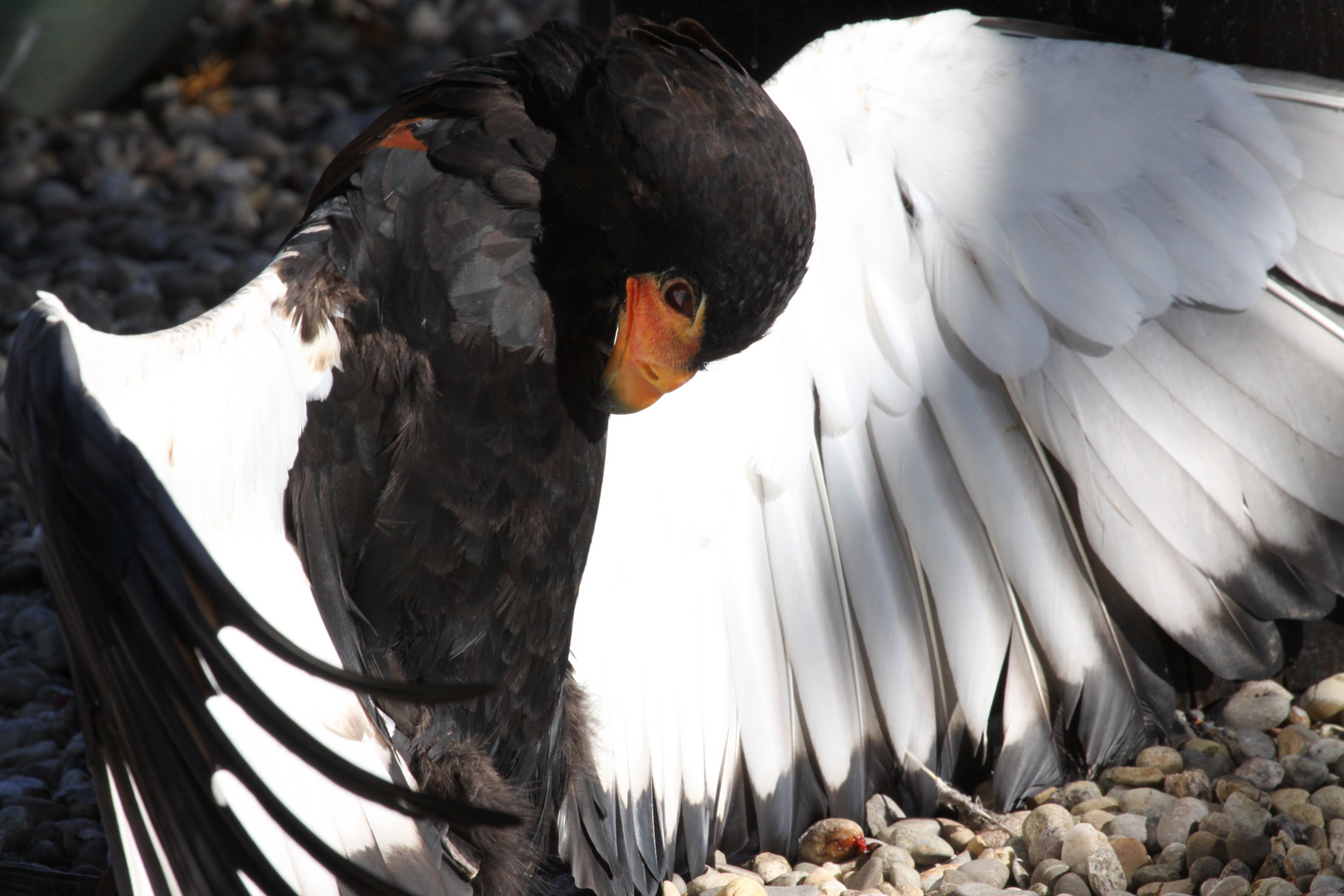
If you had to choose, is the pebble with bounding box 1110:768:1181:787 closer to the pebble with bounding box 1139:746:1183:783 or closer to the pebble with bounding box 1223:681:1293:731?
the pebble with bounding box 1139:746:1183:783

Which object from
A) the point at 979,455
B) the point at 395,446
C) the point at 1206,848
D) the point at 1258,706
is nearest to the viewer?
the point at 395,446

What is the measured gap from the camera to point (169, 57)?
429cm

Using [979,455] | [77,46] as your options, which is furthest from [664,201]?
[77,46]

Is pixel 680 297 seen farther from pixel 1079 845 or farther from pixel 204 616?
pixel 1079 845

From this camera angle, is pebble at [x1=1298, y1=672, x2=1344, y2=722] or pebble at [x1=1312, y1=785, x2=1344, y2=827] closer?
pebble at [x1=1312, y1=785, x2=1344, y2=827]

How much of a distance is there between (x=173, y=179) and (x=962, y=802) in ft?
10.4

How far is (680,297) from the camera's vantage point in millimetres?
1205

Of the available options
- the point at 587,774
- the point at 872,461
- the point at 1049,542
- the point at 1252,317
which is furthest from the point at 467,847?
the point at 1252,317

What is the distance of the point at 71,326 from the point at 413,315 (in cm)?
36

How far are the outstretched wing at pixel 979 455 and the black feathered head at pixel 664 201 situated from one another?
1.11ft

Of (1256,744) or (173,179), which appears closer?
(1256,744)

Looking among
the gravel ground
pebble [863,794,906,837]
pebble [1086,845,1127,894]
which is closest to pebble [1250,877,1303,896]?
pebble [1086,845,1127,894]

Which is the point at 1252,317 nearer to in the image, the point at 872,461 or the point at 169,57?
the point at 872,461

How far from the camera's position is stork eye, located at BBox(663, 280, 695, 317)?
1.20 metres
